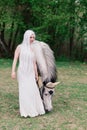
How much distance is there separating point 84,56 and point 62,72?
5.10m

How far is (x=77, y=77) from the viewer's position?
12156mm

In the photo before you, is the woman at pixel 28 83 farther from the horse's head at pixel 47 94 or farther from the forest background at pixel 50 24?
the forest background at pixel 50 24

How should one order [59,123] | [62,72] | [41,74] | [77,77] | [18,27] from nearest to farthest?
[59,123] < [41,74] < [77,77] < [62,72] < [18,27]

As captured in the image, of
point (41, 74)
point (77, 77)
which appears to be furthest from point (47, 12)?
point (41, 74)

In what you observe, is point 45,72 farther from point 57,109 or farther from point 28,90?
point 57,109

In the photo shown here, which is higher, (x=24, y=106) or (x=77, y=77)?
(x=24, y=106)

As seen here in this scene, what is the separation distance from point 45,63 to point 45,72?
17 cm

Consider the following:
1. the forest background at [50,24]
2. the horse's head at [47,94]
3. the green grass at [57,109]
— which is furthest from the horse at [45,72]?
the forest background at [50,24]

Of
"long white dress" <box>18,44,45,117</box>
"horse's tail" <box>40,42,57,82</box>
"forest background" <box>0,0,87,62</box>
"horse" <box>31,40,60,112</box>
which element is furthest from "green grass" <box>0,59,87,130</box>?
A: "forest background" <box>0,0,87,62</box>

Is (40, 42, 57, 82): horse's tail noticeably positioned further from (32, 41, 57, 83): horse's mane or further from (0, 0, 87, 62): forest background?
(0, 0, 87, 62): forest background

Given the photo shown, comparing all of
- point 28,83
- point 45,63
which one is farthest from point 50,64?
point 28,83

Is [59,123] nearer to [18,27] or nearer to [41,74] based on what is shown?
[41,74]

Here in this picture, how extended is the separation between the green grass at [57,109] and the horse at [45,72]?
338 mm

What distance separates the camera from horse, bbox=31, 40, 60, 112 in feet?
24.0
